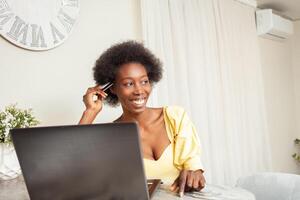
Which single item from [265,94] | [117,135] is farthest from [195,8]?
[117,135]

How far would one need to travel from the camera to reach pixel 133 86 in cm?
125

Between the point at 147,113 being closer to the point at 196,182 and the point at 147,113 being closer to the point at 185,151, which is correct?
the point at 185,151

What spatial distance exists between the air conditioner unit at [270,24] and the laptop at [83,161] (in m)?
3.12

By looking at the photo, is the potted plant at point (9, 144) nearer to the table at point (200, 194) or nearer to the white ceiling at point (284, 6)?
the table at point (200, 194)

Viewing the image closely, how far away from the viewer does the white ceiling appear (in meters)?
3.39

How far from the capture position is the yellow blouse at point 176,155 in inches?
43.7

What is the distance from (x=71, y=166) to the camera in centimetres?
65

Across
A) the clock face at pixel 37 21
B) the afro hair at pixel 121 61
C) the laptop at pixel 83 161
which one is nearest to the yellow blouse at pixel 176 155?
the afro hair at pixel 121 61

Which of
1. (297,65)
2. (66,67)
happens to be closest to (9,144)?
(66,67)

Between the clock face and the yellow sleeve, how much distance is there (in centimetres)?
78

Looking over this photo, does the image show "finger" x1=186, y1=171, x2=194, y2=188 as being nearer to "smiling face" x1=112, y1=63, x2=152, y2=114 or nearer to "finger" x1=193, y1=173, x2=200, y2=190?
"finger" x1=193, y1=173, x2=200, y2=190

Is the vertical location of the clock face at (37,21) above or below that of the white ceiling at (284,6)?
below

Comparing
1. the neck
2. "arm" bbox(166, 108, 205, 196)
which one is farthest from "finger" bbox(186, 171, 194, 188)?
the neck

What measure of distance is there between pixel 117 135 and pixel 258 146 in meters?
2.83
